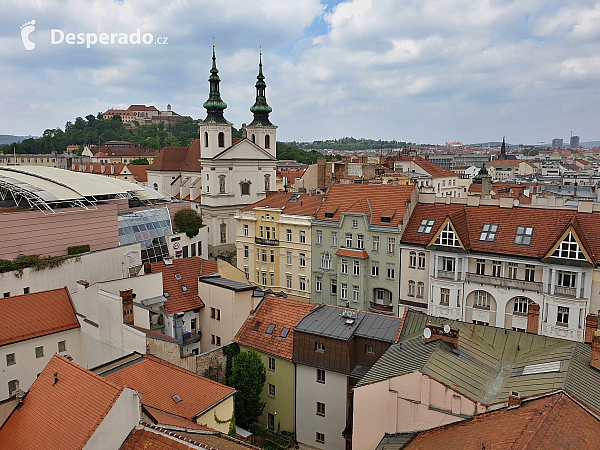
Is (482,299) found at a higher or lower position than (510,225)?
lower

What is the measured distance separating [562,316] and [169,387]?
27.7 meters

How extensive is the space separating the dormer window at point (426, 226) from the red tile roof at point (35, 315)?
27.6m

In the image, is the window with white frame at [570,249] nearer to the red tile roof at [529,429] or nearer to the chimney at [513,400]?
the red tile roof at [529,429]

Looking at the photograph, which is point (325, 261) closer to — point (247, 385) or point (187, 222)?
point (187, 222)

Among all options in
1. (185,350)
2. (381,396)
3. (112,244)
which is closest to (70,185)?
(112,244)

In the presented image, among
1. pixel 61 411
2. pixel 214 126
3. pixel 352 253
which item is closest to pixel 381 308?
pixel 352 253

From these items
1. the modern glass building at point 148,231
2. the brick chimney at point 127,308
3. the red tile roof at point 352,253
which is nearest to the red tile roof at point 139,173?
the modern glass building at point 148,231

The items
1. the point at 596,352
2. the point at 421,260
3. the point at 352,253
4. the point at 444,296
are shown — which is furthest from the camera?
the point at 352,253

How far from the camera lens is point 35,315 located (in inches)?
1238

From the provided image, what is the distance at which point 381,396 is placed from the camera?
2081 centimetres

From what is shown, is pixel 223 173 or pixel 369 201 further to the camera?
pixel 223 173

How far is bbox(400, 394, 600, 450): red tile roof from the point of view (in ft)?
49.4

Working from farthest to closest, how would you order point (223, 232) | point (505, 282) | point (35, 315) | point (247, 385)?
point (223, 232) < point (505, 282) < point (35, 315) < point (247, 385)

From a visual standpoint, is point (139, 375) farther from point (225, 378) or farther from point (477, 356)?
point (477, 356)
